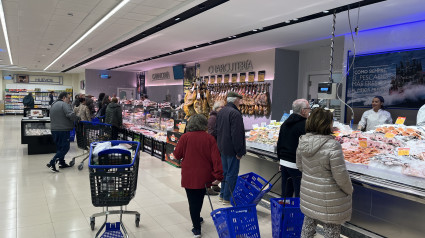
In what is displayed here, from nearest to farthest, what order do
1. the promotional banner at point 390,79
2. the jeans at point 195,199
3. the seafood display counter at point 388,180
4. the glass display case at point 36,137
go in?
the seafood display counter at point 388,180
the jeans at point 195,199
the promotional banner at point 390,79
the glass display case at point 36,137

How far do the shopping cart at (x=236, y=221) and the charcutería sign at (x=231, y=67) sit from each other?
8571mm

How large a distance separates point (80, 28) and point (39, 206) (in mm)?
5643

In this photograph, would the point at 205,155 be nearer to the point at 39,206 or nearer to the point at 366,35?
the point at 39,206

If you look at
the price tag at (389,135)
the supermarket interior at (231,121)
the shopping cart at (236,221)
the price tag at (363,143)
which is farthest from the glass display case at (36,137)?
the price tag at (389,135)

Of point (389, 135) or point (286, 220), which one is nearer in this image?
point (286, 220)

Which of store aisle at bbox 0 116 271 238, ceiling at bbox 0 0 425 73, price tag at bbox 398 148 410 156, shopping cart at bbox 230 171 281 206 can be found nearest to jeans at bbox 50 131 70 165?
store aisle at bbox 0 116 271 238

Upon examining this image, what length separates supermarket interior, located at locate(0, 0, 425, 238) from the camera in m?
3.29

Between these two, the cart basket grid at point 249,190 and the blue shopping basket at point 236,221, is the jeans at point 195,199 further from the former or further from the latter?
the blue shopping basket at point 236,221

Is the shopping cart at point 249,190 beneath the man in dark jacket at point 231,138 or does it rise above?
beneath

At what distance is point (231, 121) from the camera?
4.37 m

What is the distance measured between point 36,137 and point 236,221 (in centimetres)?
734

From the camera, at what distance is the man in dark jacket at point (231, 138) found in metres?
4.34

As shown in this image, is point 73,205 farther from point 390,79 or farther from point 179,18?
point 390,79

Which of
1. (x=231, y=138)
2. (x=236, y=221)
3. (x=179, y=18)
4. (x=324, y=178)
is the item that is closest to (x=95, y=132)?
(x=179, y=18)
